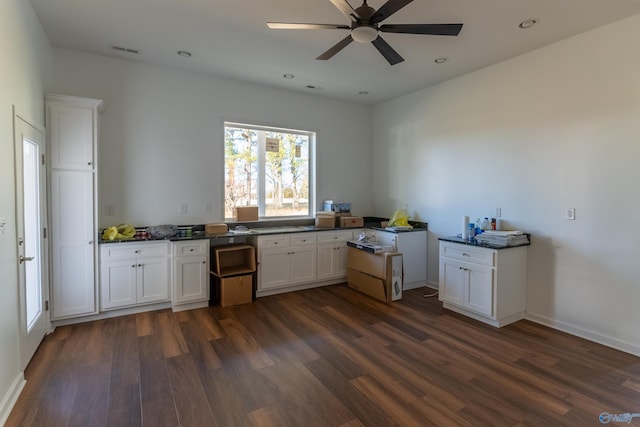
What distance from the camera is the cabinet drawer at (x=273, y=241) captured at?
4309 millimetres

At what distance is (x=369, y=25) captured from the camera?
2359mm

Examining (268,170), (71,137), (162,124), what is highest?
(162,124)

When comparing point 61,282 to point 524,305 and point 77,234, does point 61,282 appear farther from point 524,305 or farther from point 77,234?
point 524,305

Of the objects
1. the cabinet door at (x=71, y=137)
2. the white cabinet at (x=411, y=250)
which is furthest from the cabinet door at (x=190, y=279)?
the white cabinet at (x=411, y=250)

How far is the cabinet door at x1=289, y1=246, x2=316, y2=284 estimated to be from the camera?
14.9ft

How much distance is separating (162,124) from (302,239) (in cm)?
235

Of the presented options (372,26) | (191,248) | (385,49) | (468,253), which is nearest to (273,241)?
(191,248)

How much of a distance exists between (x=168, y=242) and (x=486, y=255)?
3560mm

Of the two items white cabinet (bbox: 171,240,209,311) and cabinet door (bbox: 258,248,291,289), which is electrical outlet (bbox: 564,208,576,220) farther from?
white cabinet (bbox: 171,240,209,311)

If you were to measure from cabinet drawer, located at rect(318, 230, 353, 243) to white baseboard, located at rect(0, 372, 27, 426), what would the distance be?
3.32 meters

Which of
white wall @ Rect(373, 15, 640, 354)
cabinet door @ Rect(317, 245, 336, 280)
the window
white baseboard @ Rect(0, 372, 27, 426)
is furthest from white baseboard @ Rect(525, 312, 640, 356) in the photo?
white baseboard @ Rect(0, 372, 27, 426)

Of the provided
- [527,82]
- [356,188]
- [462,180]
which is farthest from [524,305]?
[356,188]

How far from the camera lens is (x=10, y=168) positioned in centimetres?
223

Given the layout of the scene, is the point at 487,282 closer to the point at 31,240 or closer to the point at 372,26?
the point at 372,26
